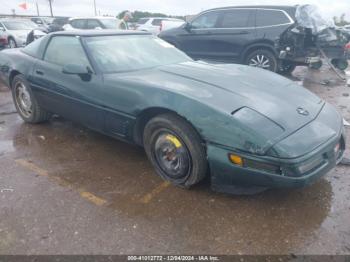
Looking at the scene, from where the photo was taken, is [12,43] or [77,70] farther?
[12,43]

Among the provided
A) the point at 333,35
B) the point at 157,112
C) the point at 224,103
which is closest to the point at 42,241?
the point at 157,112

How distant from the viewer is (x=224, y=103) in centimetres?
261

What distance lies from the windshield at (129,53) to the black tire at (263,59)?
3862 millimetres

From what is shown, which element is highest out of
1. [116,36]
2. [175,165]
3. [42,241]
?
[116,36]

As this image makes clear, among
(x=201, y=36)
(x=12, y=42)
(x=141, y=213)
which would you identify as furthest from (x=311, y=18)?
(x=12, y=42)

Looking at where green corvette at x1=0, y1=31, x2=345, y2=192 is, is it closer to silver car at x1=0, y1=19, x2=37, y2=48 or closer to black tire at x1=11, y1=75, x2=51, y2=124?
black tire at x1=11, y1=75, x2=51, y2=124

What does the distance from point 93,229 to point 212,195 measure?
1.05 m

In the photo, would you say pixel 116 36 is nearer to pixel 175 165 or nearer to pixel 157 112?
pixel 157 112

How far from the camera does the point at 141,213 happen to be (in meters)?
2.60

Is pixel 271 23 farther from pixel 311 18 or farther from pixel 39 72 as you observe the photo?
pixel 39 72

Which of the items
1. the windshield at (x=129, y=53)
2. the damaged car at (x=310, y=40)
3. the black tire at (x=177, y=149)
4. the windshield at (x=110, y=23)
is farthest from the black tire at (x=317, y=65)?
the windshield at (x=110, y=23)

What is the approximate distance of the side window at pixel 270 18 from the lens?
7250 millimetres

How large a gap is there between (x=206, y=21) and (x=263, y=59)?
5.96 feet

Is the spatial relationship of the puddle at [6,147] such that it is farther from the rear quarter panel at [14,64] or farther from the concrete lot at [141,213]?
the rear quarter panel at [14,64]
